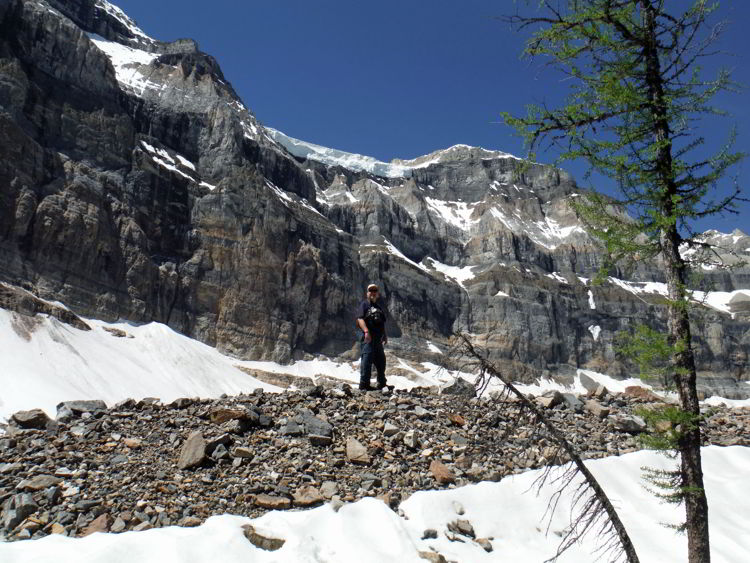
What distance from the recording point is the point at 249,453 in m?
9.58

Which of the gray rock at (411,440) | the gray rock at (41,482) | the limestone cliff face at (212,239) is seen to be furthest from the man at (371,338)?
the limestone cliff face at (212,239)

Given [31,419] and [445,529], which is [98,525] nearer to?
[445,529]

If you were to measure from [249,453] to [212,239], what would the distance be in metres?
101

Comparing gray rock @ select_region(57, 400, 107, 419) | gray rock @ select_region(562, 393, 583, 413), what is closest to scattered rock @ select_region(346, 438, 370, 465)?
gray rock @ select_region(57, 400, 107, 419)

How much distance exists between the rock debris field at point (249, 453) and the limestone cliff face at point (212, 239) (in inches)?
962

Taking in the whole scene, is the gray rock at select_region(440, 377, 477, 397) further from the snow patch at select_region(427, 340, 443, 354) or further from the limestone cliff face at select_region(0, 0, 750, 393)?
the snow patch at select_region(427, 340, 443, 354)

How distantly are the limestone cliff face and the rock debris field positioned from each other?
24.4 metres

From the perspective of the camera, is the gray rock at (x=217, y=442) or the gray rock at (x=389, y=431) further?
the gray rock at (x=389, y=431)

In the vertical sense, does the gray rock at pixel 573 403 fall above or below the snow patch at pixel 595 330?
below

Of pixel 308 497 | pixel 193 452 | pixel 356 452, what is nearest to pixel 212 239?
pixel 193 452

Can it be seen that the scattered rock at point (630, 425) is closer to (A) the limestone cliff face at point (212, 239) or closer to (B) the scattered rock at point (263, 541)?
(B) the scattered rock at point (263, 541)

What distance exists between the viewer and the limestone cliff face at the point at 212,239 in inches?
3196

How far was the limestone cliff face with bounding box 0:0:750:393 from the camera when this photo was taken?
8119 cm

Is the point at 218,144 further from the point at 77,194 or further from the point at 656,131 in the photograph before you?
the point at 656,131
